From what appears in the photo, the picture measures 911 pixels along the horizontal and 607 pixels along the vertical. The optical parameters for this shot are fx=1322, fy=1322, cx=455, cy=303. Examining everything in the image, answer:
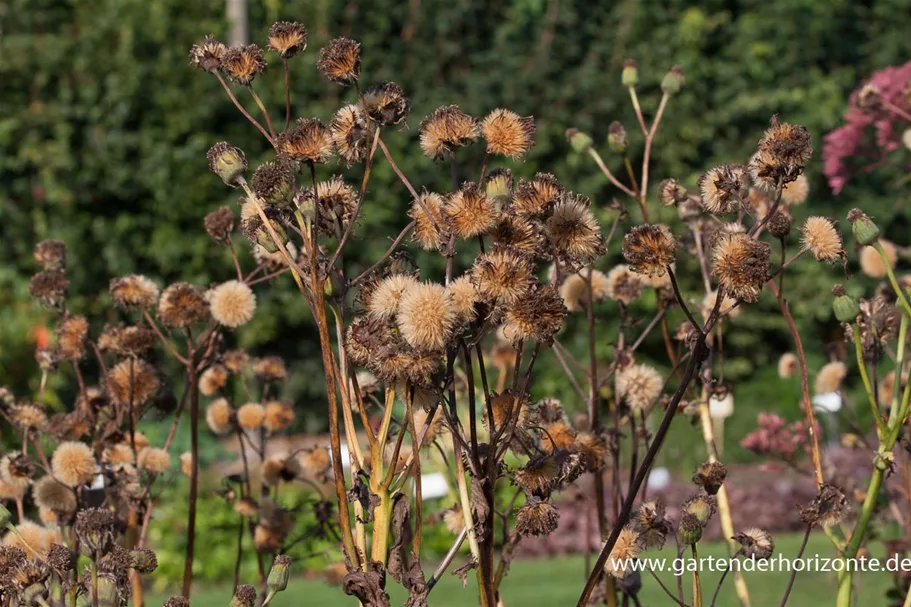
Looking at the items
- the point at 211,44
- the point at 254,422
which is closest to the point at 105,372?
the point at 254,422

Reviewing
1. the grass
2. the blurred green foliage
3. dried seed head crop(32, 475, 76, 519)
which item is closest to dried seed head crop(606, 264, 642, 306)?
dried seed head crop(32, 475, 76, 519)

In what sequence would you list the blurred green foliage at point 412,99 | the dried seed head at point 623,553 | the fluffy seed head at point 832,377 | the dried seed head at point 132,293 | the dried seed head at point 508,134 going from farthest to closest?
the blurred green foliage at point 412,99 → the fluffy seed head at point 832,377 → the dried seed head at point 132,293 → the dried seed head at point 623,553 → the dried seed head at point 508,134

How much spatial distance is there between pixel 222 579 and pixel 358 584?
5.34 metres

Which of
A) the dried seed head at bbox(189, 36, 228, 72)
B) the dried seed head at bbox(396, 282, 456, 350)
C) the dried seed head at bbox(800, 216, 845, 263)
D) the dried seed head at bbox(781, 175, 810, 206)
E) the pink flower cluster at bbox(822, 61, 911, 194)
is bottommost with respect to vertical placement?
the dried seed head at bbox(396, 282, 456, 350)

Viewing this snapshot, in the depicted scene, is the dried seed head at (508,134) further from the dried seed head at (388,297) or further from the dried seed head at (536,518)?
the dried seed head at (536,518)

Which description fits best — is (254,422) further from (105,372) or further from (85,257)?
(85,257)

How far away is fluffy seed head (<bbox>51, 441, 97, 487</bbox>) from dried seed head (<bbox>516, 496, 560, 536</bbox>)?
1.00 meters

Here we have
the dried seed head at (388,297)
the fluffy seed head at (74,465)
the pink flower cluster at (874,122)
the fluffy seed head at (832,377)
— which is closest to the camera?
the dried seed head at (388,297)

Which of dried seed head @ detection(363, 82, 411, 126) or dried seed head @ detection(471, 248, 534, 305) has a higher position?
dried seed head @ detection(363, 82, 411, 126)

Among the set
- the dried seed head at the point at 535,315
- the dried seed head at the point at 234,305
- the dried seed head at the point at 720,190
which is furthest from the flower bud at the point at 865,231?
the dried seed head at the point at 234,305

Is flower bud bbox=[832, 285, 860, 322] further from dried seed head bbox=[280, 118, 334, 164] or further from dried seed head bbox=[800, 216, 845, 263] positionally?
dried seed head bbox=[280, 118, 334, 164]

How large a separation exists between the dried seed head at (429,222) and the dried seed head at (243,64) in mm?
319

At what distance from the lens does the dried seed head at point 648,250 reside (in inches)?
71.2

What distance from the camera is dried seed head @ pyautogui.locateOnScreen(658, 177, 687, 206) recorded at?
2.59 meters
